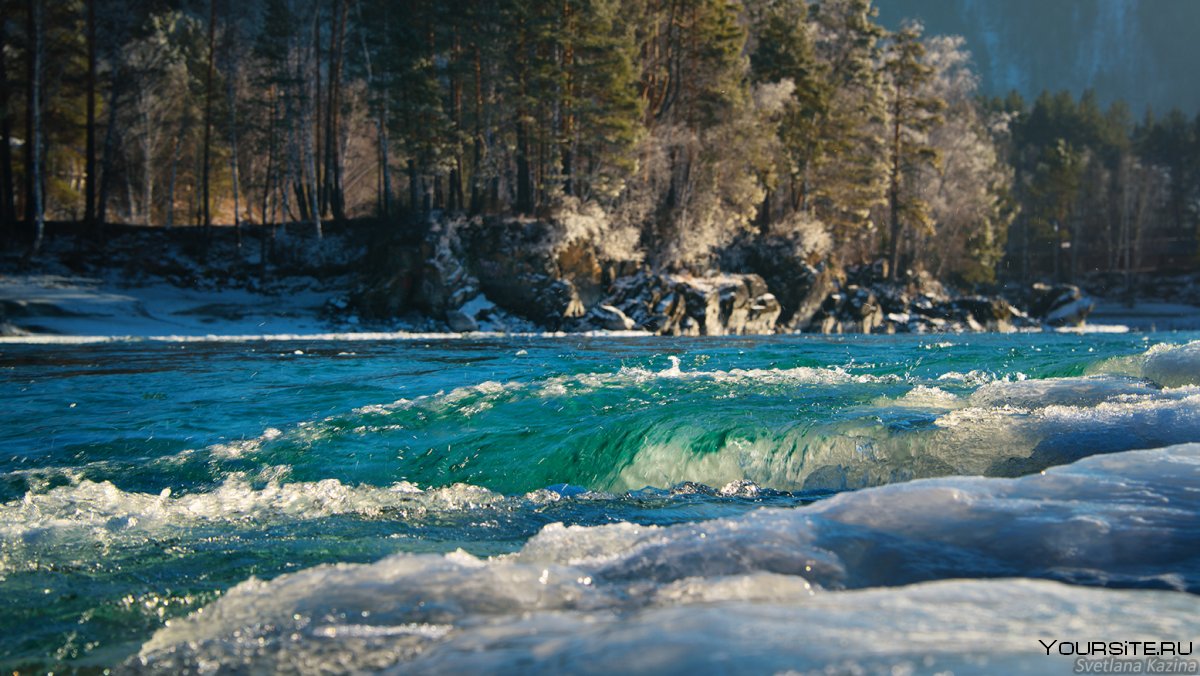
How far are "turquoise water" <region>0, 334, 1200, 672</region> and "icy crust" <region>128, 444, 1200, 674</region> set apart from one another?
0.04 ft

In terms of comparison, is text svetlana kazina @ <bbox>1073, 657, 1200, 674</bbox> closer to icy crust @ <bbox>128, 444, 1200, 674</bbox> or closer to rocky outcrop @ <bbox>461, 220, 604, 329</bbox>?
icy crust @ <bbox>128, 444, 1200, 674</bbox>

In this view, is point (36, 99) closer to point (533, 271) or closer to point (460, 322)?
point (460, 322)

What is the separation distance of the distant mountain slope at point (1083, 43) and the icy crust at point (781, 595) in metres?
176

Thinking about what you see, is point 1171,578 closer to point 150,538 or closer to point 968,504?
point 968,504

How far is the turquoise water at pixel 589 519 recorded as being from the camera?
7.51 ft

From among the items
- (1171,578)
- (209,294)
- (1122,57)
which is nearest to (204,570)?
(1171,578)

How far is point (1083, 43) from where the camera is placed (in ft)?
555

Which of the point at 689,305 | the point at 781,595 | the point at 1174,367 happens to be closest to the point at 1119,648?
the point at 781,595

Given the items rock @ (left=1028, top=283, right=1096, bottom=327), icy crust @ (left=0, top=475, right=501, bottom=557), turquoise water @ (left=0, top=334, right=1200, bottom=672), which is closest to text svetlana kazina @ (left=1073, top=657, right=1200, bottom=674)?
turquoise water @ (left=0, top=334, right=1200, bottom=672)

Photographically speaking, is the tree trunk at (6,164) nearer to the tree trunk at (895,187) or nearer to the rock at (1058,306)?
the tree trunk at (895,187)

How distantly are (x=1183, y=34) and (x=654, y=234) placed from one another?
17505cm

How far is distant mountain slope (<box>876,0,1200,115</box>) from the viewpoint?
155m

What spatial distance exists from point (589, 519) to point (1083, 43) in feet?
660

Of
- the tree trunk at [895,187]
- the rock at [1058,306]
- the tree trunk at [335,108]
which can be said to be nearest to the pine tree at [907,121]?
the tree trunk at [895,187]
